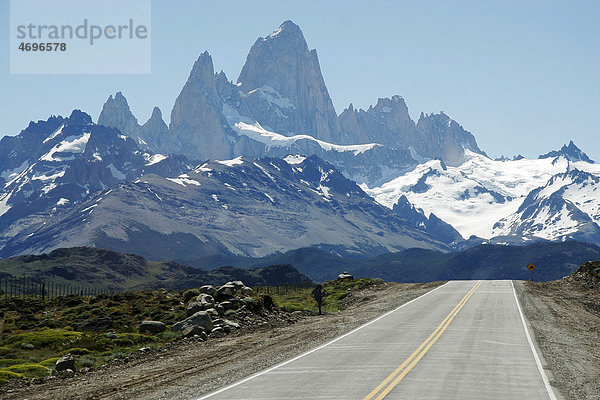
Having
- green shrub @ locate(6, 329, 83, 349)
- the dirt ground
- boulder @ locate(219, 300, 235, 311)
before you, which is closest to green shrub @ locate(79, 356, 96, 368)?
the dirt ground

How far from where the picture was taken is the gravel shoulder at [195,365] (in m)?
21.8

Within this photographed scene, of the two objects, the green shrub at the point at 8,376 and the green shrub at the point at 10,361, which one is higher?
the green shrub at the point at 8,376

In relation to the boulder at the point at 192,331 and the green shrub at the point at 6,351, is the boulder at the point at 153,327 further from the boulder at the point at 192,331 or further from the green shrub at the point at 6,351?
the green shrub at the point at 6,351

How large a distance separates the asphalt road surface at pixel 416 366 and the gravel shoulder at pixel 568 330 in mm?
880

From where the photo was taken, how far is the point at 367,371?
23.6 metres

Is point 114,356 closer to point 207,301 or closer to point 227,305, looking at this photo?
point 227,305

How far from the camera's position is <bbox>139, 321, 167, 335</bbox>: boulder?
4056cm

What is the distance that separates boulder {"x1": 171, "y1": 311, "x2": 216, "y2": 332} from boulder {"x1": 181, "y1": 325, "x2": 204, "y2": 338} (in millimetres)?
660

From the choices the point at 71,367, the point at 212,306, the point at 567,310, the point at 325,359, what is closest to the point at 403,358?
the point at 325,359

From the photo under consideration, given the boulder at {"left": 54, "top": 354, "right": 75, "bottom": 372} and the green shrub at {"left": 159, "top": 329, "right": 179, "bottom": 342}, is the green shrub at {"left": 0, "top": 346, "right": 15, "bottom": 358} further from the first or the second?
the boulder at {"left": 54, "top": 354, "right": 75, "bottom": 372}

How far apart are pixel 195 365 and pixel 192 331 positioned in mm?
10032

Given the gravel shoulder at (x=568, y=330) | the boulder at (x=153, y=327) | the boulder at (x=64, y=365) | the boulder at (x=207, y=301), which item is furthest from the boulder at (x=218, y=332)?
the gravel shoulder at (x=568, y=330)

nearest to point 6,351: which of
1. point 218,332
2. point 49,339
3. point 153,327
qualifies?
point 49,339

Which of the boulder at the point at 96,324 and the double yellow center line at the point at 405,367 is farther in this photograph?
the boulder at the point at 96,324
